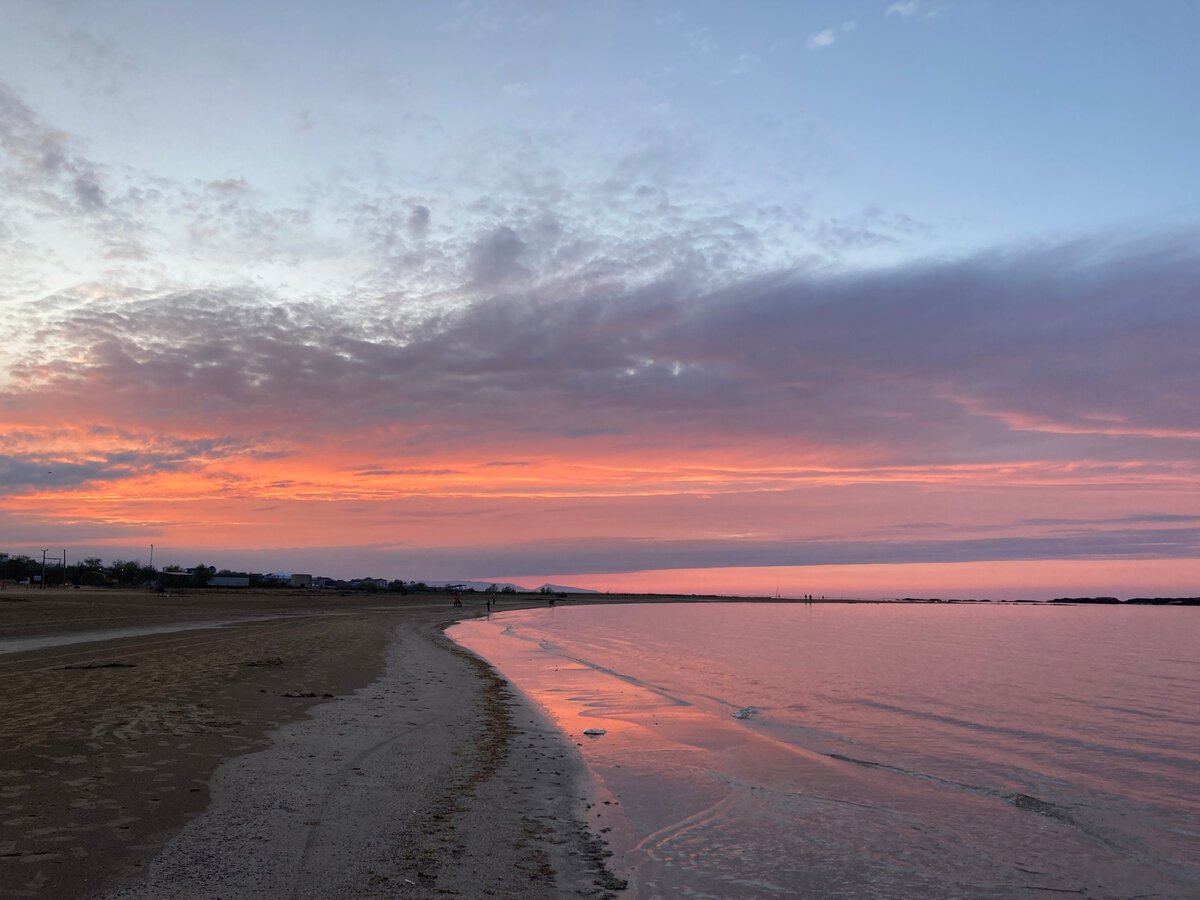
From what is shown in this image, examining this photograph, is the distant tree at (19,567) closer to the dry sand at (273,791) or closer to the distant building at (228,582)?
the distant building at (228,582)

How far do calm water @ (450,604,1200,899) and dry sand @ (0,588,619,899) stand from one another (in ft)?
4.76

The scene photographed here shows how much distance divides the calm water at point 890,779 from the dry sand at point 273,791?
1451 mm

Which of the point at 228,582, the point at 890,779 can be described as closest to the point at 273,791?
the point at 890,779

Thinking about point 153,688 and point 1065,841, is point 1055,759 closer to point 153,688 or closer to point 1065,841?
point 1065,841

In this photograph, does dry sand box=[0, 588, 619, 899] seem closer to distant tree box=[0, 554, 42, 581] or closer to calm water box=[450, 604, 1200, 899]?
calm water box=[450, 604, 1200, 899]

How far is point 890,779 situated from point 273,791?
11.8 m

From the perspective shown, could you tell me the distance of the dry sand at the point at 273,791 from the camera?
757 cm

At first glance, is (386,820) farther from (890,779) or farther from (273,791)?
(890,779)

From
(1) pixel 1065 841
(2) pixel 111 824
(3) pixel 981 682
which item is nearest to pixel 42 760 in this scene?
(2) pixel 111 824

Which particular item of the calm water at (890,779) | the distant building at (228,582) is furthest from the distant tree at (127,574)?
the calm water at (890,779)

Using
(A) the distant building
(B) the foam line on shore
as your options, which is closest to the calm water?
(B) the foam line on shore

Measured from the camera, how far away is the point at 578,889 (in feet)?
26.3

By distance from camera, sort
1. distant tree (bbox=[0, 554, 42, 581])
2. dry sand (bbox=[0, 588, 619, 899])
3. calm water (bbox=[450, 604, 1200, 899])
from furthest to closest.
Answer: distant tree (bbox=[0, 554, 42, 581]), calm water (bbox=[450, 604, 1200, 899]), dry sand (bbox=[0, 588, 619, 899])

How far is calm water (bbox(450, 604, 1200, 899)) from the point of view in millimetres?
9648
